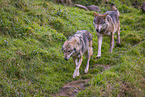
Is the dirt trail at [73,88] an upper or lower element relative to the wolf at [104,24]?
lower

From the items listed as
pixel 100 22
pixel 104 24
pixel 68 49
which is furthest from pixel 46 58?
pixel 104 24

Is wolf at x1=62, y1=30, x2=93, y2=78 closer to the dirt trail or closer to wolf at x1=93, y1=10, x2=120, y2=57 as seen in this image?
the dirt trail

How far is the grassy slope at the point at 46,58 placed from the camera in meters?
5.24

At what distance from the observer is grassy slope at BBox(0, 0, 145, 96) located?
17.2 feet

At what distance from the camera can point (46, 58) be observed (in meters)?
6.57

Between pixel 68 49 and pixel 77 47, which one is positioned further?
pixel 77 47

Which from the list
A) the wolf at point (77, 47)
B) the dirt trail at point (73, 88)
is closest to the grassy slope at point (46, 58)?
the dirt trail at point (73, 88)

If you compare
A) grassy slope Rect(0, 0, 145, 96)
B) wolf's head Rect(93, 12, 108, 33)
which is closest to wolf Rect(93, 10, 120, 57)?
wolf's head Rect(93, 12, 108, 33)

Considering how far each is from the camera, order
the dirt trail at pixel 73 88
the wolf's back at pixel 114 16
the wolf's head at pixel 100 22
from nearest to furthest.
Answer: the dirt trail at pixel 73 88
the wolf's head at pixel 100 22
the wolf's back at pixel 114 16

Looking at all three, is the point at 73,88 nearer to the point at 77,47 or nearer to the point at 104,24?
the point at 77,47

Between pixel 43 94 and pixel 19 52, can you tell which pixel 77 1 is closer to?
pixel 19 52

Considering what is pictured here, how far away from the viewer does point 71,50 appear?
5672 millimetres

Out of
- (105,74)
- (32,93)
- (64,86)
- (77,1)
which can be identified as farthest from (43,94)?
(77,1)

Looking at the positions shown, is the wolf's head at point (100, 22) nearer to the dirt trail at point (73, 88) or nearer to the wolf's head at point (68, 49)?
the wolf's head at point (68, 49)
